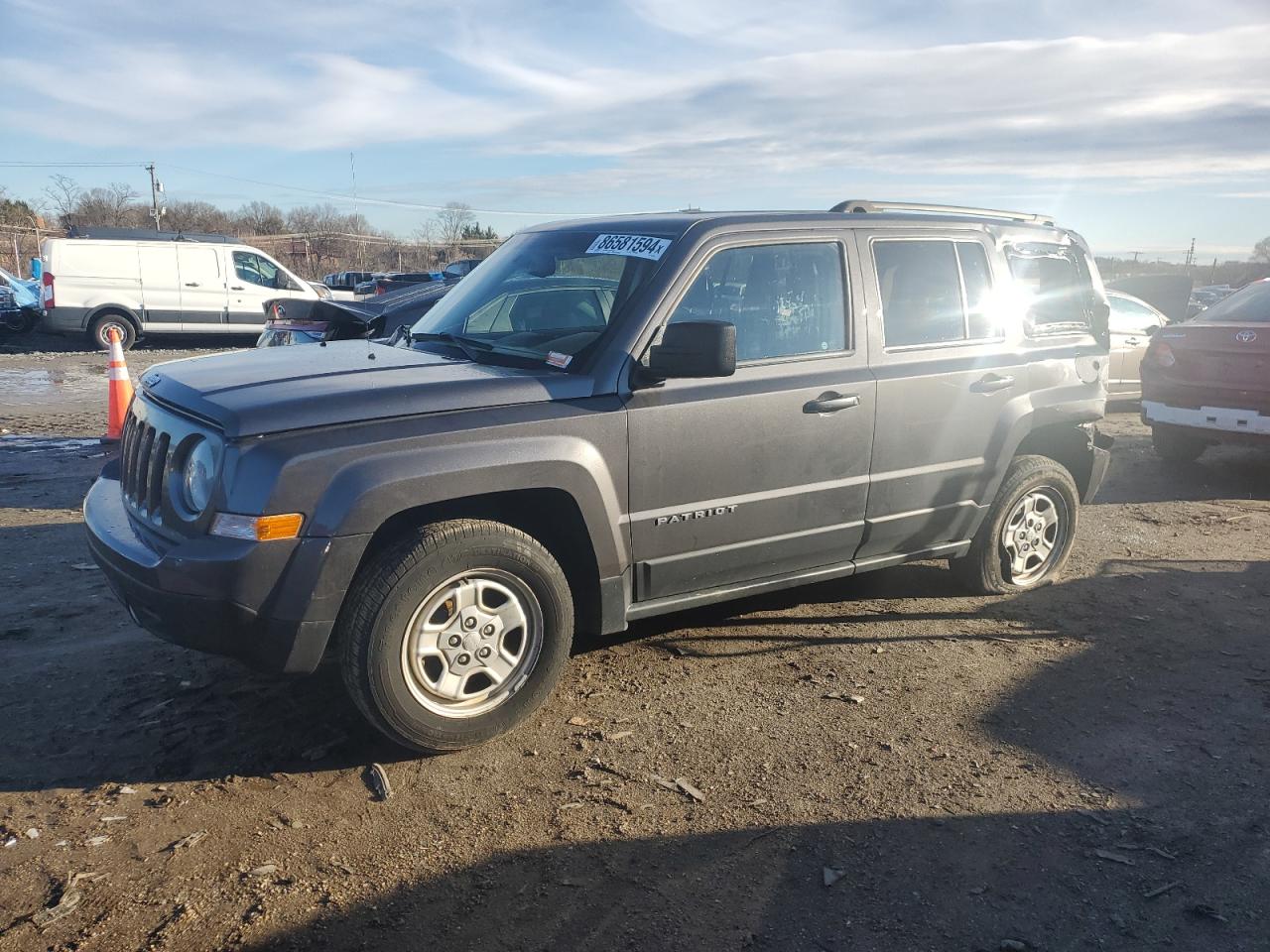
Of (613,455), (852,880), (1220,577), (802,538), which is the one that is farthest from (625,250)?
(1220,577)

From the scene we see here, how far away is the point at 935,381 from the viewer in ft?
15.9

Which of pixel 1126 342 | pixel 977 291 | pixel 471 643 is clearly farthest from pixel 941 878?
pixel 1126 342

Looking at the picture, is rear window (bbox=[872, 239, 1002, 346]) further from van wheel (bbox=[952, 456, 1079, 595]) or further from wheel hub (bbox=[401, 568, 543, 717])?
wheel hub (bbox=[401, 568, 543, 717])

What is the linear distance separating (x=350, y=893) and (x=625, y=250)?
2.72m

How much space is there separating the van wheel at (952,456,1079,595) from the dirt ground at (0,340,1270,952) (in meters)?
0.21

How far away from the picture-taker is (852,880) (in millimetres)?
3057

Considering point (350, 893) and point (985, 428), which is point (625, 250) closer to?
point (985, 428)

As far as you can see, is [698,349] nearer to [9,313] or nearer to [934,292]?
[934,292]

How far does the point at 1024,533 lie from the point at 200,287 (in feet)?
54.6

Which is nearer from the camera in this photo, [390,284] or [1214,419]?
[1214,419]

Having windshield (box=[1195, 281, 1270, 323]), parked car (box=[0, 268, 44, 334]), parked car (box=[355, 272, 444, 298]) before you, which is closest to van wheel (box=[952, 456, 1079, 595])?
windshield (box=[1195, 281, 1270, 323])

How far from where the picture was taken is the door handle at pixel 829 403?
14.5ft

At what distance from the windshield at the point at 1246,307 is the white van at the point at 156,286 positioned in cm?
1485

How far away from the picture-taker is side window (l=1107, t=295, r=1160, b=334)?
11.8 m
